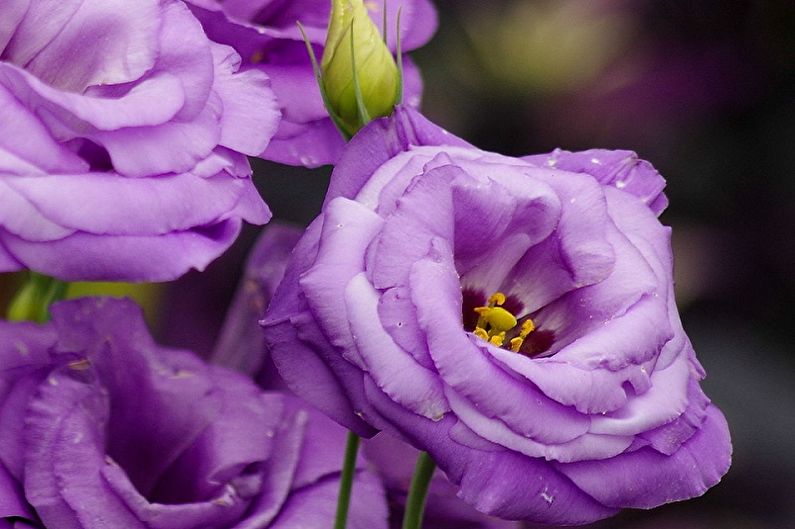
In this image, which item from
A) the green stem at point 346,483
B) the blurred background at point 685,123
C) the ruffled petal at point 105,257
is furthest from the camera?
the blurred background at point 685,123

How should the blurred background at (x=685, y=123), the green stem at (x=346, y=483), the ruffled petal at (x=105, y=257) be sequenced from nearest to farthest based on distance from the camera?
the ruffled petal at (x=105, y=257) → the green stem at (x=346, y=483) → the blurred background at (x=685, y=123)

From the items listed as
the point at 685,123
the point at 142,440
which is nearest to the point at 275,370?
the point at 142,440

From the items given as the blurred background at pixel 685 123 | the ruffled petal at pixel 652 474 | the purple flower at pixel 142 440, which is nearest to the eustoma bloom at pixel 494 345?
the ruffled petal at pixel 652 474

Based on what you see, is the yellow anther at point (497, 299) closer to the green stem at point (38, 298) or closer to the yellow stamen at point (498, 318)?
the yellow stamen at point (498, 318)

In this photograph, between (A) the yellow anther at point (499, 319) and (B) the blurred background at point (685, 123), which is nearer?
(A) the yellow anther at point (499, 319)

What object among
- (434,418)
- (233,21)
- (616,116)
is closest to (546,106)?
(616,116)

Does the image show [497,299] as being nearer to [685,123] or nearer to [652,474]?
[652,474]
